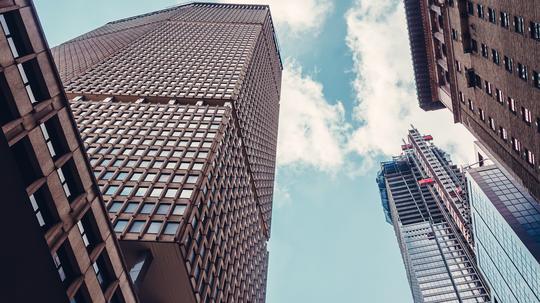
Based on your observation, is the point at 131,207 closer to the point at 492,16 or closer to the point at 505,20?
the point at 505,20

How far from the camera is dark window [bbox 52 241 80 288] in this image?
22.6 metres

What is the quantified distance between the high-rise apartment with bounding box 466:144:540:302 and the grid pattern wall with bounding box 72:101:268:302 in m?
42.8

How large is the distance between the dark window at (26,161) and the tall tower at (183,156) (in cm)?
1860

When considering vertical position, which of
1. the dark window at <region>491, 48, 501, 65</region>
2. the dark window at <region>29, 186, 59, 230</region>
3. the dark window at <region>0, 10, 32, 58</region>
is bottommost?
the dark window at <region>491, 48, 501, 65</region>

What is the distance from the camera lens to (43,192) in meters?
22.4

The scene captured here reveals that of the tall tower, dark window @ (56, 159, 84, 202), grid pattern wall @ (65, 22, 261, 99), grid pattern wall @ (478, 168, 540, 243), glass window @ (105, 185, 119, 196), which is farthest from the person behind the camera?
grid pattern wall @ (478, 168, 540, 243)

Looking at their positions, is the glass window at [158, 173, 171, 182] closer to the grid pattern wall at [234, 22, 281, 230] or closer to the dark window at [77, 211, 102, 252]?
the dark window at [77, 211, 102, 252]

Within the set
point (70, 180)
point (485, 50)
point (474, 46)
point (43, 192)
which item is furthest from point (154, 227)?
point (474, 46)

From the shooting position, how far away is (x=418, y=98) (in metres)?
70.0

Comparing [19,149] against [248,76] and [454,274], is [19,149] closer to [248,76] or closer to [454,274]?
[248,76]

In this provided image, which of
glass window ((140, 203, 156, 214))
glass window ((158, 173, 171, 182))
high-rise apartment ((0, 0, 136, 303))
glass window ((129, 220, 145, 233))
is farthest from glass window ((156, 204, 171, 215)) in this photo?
high-rise apartment ((0, 0, 136, 303))

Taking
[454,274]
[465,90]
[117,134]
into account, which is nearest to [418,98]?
[465,90]

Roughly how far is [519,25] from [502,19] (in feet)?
10.0

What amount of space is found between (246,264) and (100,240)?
42.1m
